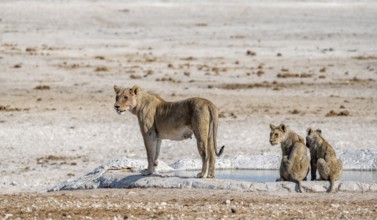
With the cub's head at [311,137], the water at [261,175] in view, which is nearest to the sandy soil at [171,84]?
the cub's head at [311,137]

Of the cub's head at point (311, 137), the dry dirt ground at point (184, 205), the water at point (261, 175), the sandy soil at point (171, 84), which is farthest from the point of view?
the sandy soil at point (171, 84)

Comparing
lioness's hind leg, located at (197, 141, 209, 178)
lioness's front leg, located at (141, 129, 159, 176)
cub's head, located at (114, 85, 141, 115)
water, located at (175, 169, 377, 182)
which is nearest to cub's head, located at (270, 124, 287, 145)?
lioness's hind leg, located at (197, 141, 209, 178)

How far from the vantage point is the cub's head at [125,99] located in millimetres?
13781

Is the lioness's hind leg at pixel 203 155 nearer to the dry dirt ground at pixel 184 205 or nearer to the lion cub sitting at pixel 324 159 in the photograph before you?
the dry dirt ground at pixel 184 205

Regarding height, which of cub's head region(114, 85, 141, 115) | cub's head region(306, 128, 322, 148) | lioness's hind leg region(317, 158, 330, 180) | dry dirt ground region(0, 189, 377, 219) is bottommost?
dry dirt ground region(0, 189, 377, 219)

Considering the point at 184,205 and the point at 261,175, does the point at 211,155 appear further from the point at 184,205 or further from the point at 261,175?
the point at 261,175

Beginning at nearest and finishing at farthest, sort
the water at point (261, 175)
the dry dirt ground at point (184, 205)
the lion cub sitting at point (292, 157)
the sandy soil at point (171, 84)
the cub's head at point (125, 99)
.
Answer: the dry dirt ground at point (184, 205) < the lion cub sitting at point (292, 157) < the cub's head at point (125, 99) < the water at point (261, 175) < the sandy soil at point (171, 84)

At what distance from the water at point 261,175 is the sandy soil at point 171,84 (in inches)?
72.8

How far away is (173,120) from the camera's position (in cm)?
1365

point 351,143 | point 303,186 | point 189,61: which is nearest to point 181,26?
point 189,61

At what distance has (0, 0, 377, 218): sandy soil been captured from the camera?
57.4 feet

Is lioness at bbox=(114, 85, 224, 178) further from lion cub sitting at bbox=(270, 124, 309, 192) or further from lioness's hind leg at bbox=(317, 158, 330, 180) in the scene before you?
lioness's hind leg at bbox=(317, 158, 330, 180)

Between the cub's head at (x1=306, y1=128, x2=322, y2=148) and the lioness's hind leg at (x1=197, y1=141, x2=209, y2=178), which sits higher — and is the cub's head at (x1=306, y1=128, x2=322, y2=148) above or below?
above

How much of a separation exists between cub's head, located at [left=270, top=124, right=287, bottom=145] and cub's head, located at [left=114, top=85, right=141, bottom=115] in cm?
186
